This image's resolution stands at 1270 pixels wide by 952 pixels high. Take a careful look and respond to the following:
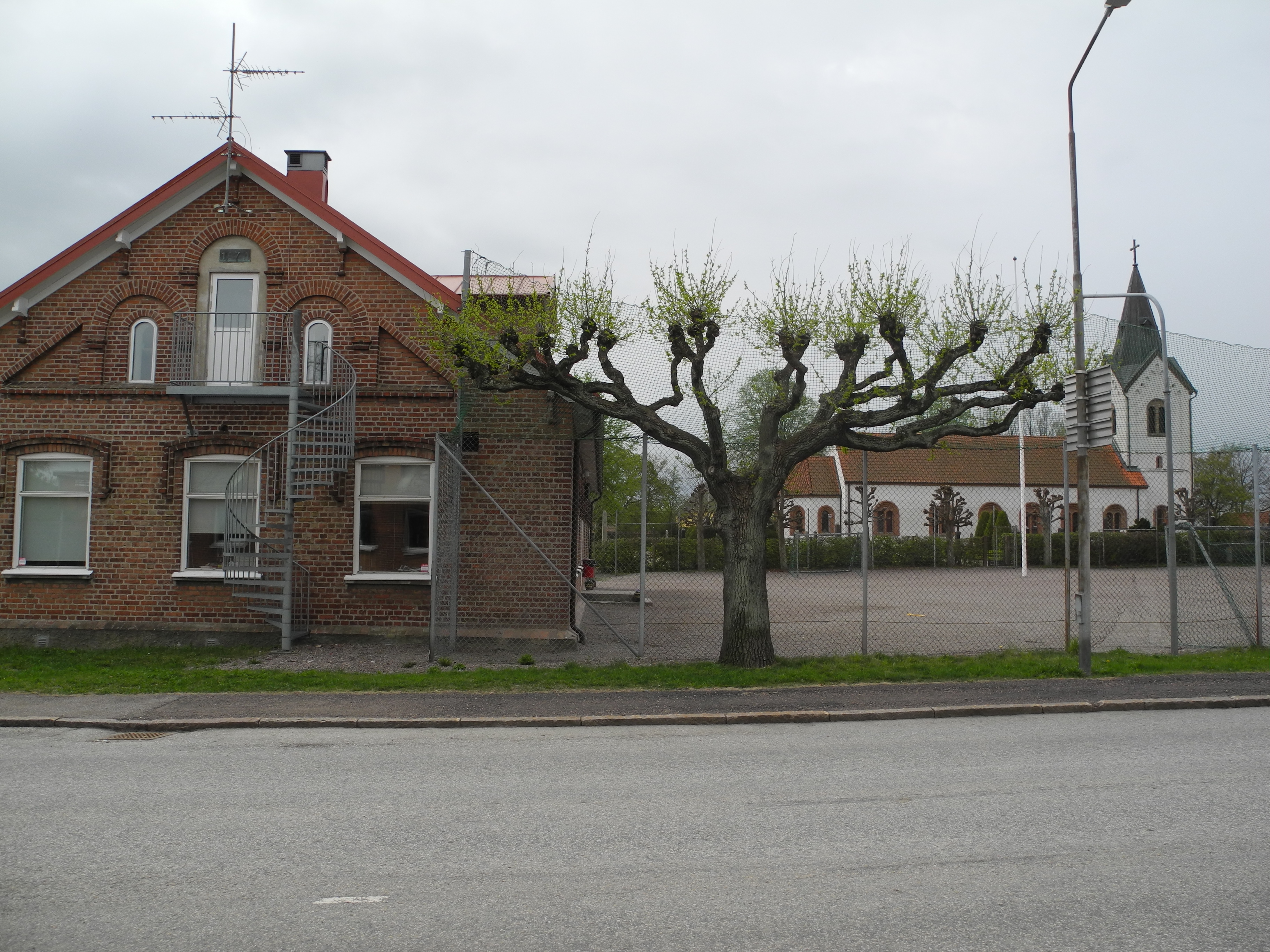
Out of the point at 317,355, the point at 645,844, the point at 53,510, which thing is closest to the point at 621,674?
the point at 645,844

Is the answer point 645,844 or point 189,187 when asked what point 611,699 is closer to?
point 645,844

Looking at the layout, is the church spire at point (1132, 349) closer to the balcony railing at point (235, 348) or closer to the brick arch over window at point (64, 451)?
the balcony railing at point (235, 348)

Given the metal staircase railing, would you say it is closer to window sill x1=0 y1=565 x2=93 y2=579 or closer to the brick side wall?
the brick side wall

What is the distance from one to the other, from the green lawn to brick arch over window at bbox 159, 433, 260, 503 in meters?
3.09

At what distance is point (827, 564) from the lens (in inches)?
711

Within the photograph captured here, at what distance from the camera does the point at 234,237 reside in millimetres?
15625

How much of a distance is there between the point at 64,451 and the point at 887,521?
49.5 feet

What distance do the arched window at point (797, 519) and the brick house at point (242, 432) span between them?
870 centimetres

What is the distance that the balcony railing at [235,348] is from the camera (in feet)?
49.6

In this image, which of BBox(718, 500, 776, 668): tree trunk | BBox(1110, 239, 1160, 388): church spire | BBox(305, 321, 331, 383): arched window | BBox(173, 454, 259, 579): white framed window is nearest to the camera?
BBox(718, 500, 776, 668): tree trunk

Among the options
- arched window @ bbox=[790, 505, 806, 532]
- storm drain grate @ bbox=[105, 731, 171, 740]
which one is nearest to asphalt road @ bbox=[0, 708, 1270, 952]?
storm drain grate @ bbox=[105, 731, 171, 740]

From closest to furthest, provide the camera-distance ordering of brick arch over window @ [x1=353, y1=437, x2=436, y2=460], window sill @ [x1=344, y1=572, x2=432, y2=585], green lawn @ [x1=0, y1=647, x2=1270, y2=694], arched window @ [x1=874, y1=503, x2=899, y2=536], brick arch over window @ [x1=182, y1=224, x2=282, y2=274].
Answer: green lawn @ [x1=0, y1=647, x2=1270, y2=694], window sill @ [x1=344, y1=572, x2=432, y2=585], brick arch over window @ [x1=353, y1=437, x2=436, y2=460], brick arch over window @ [x1=182, y1=224, x2=282, y2=274], arched window @ [x1=874, y1=503, x2=899, y2=536]

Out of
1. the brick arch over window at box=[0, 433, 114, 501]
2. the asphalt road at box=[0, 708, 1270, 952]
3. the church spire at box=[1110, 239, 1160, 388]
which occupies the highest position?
the church spire at box=[1110, 239, 1160, 388]

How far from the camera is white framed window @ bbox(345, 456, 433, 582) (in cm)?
1501
